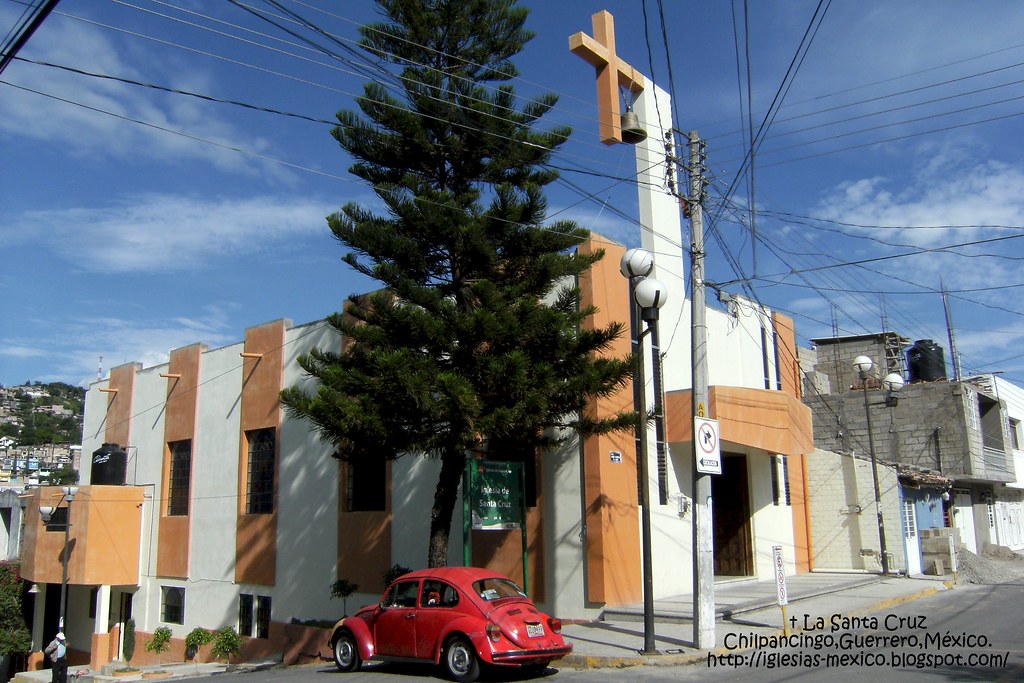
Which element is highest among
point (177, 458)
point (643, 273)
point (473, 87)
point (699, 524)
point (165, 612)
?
point (473, 87)

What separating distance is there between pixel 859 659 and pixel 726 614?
3.78 metres

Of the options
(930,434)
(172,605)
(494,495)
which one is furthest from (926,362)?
(172,605)

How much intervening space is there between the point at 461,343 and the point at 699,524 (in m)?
4.81

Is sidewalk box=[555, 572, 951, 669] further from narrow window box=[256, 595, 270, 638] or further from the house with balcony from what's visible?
narrow window box=[256, 595, 270, 638]

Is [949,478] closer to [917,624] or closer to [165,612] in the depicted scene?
[917,624]

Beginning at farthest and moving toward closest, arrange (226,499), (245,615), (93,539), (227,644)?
1. (93,539)
2. (226,499)
3. (245,615)
4. (227,644)

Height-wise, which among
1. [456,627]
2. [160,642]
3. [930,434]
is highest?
[930,434]

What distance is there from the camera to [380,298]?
1509cm

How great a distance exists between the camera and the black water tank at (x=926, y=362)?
34156mm

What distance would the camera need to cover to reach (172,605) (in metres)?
25.3

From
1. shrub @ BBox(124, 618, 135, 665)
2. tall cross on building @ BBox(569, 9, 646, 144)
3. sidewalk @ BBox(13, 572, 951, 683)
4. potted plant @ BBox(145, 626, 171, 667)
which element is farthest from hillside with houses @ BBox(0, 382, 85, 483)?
tall cross on building @ BBox(569, 9, 646, 144)

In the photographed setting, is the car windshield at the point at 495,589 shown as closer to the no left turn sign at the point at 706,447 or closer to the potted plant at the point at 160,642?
the no left turn sign at the point at 706,447

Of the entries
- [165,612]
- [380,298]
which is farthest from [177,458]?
[380,298]

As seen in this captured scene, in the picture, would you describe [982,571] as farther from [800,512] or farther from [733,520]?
[733,520]
